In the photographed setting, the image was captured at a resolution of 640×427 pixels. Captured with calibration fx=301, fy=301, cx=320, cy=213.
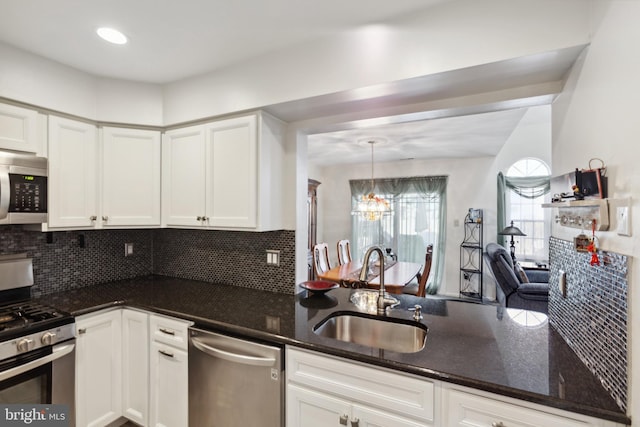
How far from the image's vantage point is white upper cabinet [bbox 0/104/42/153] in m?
1.77

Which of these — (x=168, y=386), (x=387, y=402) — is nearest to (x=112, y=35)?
(x=168, y=386)

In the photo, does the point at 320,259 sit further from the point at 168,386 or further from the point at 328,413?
the point at 328,413

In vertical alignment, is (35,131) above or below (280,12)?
below

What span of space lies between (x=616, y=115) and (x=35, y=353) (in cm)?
275

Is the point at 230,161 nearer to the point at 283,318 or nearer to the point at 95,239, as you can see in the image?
the point at 283,318

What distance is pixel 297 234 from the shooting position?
2.24 m

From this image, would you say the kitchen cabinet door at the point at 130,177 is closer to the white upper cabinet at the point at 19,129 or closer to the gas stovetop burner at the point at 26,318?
the white upper cabinet at the point at 19,129

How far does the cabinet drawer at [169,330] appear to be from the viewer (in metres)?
1.80

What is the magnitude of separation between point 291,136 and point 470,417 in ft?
6.30

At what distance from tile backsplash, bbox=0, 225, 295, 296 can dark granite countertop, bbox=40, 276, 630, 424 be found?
107 millimetres

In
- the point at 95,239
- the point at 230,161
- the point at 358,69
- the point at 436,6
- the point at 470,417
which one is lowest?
the point at 470,417

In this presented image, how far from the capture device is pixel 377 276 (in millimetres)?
3617

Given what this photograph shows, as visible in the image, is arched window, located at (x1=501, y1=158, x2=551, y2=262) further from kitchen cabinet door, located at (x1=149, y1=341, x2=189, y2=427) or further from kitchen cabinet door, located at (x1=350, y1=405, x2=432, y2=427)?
kitchen cabinet door, located at (x1=149, y1=341, x2=189, y2=427)

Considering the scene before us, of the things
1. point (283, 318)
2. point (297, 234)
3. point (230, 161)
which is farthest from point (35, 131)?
point (283, 318)
